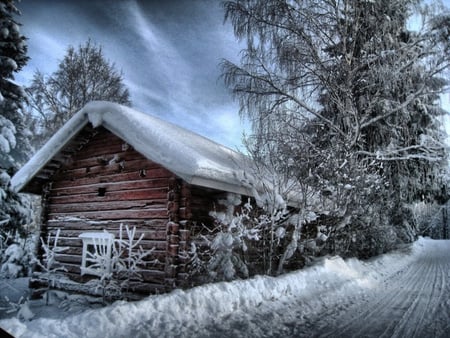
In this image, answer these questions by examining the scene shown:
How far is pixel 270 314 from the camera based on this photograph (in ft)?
17.0

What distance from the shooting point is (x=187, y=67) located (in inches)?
452

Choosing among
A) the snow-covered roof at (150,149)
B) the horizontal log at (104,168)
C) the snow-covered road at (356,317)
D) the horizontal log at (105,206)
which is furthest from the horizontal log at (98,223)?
the snow-covered road at (356,317)

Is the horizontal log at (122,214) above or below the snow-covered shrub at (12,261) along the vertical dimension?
above

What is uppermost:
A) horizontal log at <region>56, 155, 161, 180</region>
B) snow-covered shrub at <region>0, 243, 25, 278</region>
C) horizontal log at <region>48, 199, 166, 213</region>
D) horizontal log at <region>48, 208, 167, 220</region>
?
horizontal log at <region>56, 155, 161, 180</region>

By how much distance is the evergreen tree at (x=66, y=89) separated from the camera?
18578 millimetres

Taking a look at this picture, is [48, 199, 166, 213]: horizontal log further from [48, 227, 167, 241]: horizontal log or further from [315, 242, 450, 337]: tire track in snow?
[315, 242, 450, 337]: tire track in snow

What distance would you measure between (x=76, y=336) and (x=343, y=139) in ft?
33.7

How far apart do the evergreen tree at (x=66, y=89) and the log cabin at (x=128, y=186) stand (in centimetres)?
916

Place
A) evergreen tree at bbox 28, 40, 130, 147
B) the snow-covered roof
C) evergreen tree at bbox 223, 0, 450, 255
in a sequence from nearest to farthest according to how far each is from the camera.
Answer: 1. the snow-covered roof
2. evergreen tree at bbox 223, 0, 450, 255
3. evergreen tree at bbox 28, 40, 130, 147

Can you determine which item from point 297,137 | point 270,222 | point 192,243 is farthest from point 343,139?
point 192,243

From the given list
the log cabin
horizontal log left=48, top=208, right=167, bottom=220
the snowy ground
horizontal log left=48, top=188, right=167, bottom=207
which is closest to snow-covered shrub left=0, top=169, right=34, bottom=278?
the log cabin

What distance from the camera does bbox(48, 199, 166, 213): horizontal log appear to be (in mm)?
8008

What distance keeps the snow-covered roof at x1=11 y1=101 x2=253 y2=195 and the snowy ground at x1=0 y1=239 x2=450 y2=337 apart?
2.08 metres

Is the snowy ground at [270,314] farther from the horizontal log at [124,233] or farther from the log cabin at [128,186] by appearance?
the horizontal log at [124,233]
